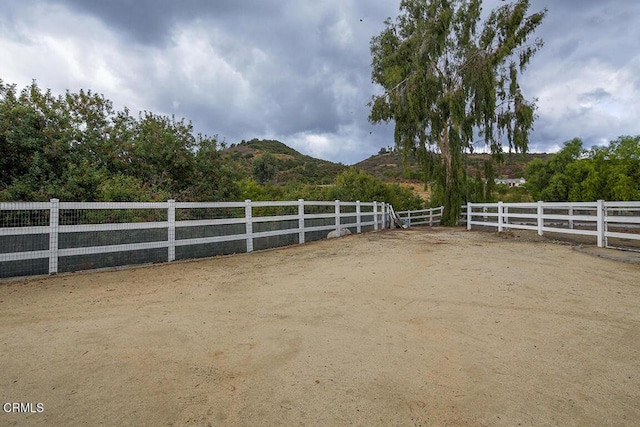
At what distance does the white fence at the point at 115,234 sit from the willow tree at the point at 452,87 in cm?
1266

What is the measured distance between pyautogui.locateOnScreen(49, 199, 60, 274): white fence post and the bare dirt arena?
0.46 meters

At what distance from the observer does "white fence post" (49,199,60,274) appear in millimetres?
5637

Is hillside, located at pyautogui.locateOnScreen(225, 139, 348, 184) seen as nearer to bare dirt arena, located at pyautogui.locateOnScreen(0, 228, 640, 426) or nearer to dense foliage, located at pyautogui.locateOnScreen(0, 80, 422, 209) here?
dense foliage, located at pyautogui.locateOnScreen(0, 80, 422, 209)

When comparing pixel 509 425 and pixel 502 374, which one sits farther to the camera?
pixel 502 374

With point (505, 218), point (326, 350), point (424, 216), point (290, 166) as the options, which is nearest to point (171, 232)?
point (326, 350)

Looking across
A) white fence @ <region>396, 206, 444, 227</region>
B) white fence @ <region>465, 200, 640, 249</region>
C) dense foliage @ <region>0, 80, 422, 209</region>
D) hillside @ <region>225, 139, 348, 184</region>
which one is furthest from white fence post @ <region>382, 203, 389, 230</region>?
hillside @ <region>225, 139, 348, 184</region>

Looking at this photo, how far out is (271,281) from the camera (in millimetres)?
5301

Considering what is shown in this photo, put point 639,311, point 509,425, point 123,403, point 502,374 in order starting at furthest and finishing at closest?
point 639,311 < point 502,374 < point 123,403 < point 509,425

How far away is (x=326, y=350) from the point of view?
9.25ft

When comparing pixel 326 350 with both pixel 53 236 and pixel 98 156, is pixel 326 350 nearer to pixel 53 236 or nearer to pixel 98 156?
pixel 53 236

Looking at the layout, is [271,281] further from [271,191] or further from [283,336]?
[271,191]

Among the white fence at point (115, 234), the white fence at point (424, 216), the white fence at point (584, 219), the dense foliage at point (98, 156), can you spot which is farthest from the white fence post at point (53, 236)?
the white fence at point (424, 216)

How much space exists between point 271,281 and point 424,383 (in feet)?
10.8

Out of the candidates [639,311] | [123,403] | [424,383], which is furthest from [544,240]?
[123,403]
